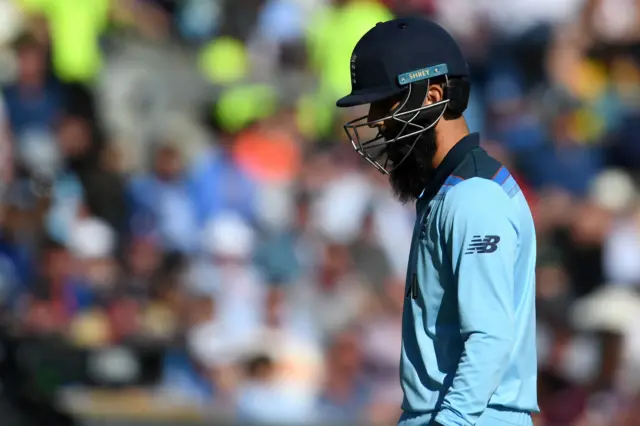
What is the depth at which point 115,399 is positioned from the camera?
875 cm

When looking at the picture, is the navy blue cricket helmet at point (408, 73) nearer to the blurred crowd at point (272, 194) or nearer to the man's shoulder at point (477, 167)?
the man's shoulder at point (477, 167)

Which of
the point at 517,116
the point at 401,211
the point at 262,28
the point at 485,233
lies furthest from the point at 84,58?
the point at 485,233

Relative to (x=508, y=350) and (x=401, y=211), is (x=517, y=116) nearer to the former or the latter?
(x=401, y=211)

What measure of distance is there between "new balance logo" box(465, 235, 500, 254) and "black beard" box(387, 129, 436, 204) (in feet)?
1.09

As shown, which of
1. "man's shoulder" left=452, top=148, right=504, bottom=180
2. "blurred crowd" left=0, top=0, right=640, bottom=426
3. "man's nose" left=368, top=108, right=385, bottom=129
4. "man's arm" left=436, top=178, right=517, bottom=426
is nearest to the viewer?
"man's arm" left=436, top=178, right=517, bottom=426

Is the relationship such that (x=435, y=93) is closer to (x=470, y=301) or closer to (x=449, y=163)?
(x=449, y=163)

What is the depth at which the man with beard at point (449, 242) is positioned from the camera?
2912 mm

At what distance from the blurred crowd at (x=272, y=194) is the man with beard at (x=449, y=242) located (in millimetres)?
5035

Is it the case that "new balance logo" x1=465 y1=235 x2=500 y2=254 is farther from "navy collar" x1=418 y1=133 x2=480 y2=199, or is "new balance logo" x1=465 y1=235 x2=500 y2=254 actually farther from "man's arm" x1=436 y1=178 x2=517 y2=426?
"navy collar" x1=418 y1=133 x2=480 y2=199

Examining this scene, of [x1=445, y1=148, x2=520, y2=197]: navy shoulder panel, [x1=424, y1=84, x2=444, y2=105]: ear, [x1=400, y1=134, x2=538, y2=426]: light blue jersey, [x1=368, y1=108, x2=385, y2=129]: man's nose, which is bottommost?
[x1=400, y1=134, x2=538, y2=426]: light blue jersey

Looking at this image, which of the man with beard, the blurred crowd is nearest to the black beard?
the man with beard

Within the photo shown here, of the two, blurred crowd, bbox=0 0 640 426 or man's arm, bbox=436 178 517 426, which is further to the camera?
blurred crowd, bbox=0 0 640 426

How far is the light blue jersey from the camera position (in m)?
2.90

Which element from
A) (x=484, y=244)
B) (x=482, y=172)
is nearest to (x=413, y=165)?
(x=482, y=172)
